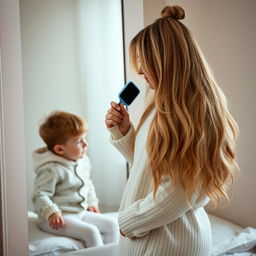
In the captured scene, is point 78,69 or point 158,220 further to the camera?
point 78,69

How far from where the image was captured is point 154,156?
1051mm

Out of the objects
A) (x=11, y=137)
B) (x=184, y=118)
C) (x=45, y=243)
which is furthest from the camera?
(x=45, y=243)

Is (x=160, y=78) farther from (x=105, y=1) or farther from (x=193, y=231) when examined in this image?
(x=105, y=1)

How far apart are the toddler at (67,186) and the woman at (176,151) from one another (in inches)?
20.5

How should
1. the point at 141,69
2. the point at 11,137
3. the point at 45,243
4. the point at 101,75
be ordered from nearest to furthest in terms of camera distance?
1. the point at 141,69
2. the point at 11,137
3. the point at 45,243
4. the point at 101,75

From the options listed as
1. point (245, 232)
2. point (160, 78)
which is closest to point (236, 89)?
point (245, 232)

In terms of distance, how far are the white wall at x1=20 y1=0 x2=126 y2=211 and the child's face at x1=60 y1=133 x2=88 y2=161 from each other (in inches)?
1.4

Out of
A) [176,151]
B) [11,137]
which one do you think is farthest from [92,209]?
[176,151]

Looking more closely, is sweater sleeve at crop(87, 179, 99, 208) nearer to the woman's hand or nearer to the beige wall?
the woman's hand

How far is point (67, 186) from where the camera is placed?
1612 millimetres

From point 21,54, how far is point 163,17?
59 cm

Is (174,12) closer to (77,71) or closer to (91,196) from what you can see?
(77,71)

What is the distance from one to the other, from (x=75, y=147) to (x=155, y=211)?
0.68 meters

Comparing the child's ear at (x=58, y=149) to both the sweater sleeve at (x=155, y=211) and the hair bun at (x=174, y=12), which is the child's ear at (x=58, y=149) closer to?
the sweater sleeve at (x=155, y=211)
